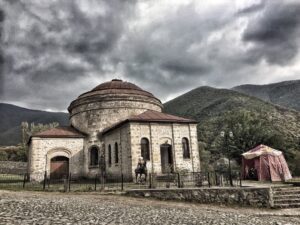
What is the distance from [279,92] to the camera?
10788cm

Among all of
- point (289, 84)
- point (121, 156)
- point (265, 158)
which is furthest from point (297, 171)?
point (289, 84)

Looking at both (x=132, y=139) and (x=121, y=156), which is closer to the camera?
(x=132, y=139)

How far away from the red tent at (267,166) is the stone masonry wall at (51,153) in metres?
15.9

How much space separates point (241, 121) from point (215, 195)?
29.1 meters

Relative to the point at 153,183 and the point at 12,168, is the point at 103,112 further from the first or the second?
the point at 12,168

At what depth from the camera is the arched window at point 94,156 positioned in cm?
2641

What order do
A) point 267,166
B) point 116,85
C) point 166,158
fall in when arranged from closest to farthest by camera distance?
point 267,166 → point 166,158 → point 116,85

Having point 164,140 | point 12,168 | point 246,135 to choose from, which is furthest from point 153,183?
point 12,168

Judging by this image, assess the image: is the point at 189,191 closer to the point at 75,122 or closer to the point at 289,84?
the point at 75,122

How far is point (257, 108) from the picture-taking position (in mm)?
60812

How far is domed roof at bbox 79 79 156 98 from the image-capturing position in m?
26.8

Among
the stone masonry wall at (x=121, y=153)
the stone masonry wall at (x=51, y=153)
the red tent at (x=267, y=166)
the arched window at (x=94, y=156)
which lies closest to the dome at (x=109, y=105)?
the arched window at (x=94, y=156)

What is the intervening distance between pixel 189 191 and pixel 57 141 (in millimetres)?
16597

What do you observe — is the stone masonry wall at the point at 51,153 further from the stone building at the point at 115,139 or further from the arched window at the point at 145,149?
the arched window at the point at 145,149
